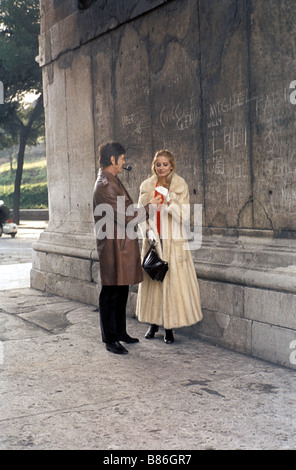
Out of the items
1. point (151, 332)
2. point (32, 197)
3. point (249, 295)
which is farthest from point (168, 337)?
point (32, 197)

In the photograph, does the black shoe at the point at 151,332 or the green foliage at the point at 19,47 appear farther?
the green foliage at the point at 19,47

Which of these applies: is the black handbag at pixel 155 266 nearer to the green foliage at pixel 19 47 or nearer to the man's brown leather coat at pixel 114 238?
the man's brown leather coat at pixel 114 238

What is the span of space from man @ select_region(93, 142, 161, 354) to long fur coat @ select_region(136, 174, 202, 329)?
319 mm

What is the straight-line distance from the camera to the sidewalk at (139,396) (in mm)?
3199

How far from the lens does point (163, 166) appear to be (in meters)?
5.38

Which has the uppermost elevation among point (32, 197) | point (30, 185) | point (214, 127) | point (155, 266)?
point (30, 185)

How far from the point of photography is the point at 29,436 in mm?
3244

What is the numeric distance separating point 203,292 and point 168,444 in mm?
2532

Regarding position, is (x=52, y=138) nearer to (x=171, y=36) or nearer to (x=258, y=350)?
(x=171, y=36)

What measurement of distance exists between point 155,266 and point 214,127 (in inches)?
58.9

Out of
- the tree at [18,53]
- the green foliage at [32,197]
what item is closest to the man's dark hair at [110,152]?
the tree at [18,53]

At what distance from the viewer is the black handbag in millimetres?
5203

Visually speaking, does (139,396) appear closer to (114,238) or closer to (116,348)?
(116,348)

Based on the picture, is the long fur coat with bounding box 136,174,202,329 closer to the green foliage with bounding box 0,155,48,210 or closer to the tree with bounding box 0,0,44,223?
the tree with bounding box 0,0,44,223
